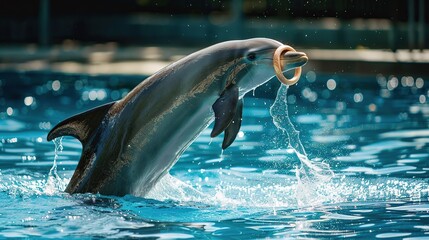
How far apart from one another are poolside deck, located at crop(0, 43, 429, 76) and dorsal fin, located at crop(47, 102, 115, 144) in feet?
33.8

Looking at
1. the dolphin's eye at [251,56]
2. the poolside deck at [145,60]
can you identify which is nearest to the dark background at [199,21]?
the poolside deck at [145,60]

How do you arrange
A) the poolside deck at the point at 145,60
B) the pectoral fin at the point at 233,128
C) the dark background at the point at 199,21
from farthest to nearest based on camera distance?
the dark background at the point at 199,21
the poolside deck at the point at 145,60
the pectoral fin at the point at 233,128

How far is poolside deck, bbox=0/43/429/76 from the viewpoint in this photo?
680 inches

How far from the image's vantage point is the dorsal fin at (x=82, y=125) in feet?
→ 22.3

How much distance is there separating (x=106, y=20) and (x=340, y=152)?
56.5 feet

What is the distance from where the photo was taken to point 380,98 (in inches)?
584

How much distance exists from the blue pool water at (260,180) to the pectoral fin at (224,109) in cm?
66

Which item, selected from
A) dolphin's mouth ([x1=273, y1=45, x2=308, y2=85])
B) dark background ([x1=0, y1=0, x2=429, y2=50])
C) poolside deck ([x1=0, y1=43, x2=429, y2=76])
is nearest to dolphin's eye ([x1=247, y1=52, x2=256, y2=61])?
dolphin's mouth ([x1=273, y1=45, x2=308, y2=85])

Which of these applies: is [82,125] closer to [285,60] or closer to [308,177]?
[285,60]

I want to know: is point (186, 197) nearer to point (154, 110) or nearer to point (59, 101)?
point (154, 110)

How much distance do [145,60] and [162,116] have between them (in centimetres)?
1253

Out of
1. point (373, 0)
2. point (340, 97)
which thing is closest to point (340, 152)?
point (340, 97)

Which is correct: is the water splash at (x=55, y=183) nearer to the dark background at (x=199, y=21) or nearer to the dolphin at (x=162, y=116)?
the dolphin at (x=162, y=116)

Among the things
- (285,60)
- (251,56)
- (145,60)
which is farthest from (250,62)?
(145,60)
